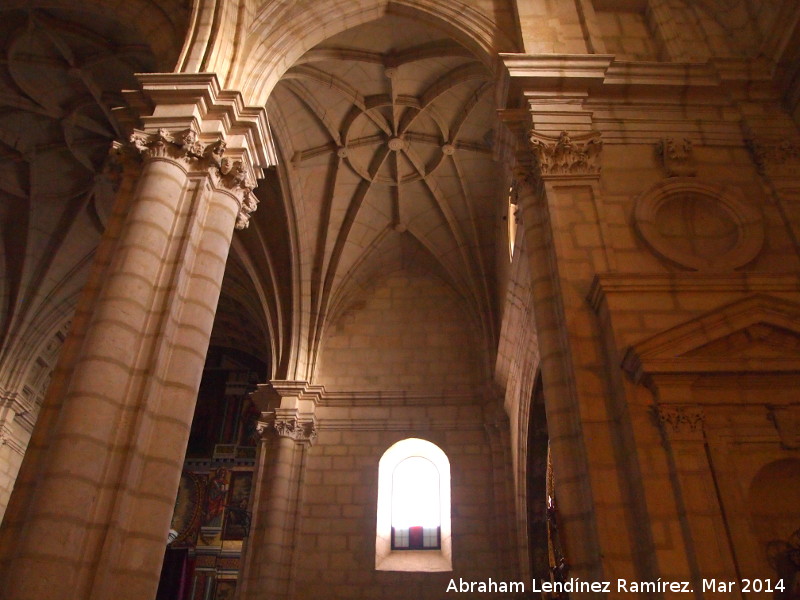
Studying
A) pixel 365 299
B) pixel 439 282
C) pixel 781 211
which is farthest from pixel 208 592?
pixel 781 211

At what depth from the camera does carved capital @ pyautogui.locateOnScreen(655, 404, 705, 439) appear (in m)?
5.15

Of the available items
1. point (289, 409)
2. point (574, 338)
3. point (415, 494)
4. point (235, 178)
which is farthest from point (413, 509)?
point (235, 178)

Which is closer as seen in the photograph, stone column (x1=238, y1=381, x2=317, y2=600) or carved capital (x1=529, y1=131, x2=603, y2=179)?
carved capital (x1=529, y1=131, x2=603, y2=179)

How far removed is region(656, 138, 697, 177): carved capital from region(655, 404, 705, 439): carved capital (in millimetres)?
2971

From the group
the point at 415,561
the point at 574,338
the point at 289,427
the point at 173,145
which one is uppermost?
the point at 173,145

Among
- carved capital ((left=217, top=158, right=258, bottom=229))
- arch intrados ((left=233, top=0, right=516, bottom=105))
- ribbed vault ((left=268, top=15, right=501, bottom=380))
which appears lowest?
carved capital ((left=217, top=158, right=258, bottom=229))

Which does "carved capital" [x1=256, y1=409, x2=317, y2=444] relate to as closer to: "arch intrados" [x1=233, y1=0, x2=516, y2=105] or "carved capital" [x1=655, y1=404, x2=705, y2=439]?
"arch intrados" [x1=233, y1=0, x2=516, y2=105]

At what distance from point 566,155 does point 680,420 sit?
312 centimetres

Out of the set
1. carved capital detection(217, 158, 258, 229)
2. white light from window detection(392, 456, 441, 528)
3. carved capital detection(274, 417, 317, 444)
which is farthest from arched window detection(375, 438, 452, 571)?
carved capital detection(217, 158, 258, 229)

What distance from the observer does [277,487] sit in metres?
12.1

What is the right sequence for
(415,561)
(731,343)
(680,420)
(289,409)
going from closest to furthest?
(680,420) → (731,343) → (415,561) → (289,409)

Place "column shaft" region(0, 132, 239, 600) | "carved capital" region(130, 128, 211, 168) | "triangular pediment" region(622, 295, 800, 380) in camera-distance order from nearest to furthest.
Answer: "column shaft" region(0, 132, 239, 600)
"triangular pediment" region(622, 295, 800, 380)
"carved capital" region(130, 128, 211, 168)

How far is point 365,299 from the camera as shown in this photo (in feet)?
49.7

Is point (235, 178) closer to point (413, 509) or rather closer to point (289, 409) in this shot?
point (289, 409)
